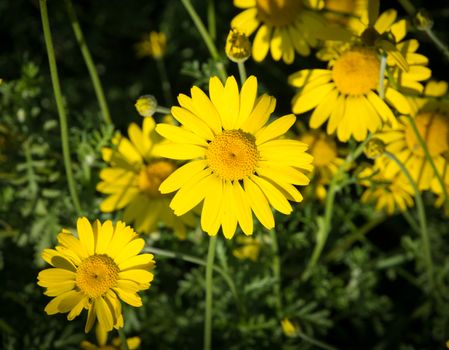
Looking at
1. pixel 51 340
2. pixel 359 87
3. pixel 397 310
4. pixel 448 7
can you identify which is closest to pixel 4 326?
pixel 51 340

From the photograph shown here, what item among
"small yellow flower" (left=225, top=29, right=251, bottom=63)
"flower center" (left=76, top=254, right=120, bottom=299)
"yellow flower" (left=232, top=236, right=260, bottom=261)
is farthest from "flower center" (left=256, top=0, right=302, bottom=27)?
"flower center" (left=76, top=254, right=120, bottom=299)

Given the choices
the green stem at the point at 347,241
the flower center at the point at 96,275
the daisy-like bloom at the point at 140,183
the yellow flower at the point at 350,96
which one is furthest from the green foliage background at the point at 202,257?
the flower center at the point at 96,275

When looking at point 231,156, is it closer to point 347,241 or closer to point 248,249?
point 248,249

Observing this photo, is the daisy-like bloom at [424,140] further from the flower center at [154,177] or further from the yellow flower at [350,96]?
the flower center at [154,177]

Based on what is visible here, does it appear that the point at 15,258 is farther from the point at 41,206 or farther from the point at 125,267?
the point at 125,267

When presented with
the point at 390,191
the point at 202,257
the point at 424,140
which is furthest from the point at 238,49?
the point at 202,257

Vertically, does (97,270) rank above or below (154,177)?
below
